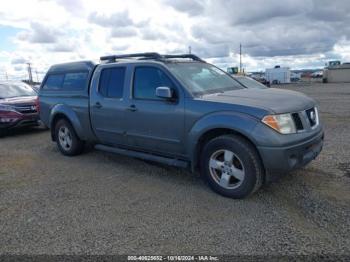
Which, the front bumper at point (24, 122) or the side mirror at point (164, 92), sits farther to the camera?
the front bumper at point (24, 122)

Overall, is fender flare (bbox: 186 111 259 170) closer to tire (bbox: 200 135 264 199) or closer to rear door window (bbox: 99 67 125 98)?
tire (bbox: 200 135 264 199)

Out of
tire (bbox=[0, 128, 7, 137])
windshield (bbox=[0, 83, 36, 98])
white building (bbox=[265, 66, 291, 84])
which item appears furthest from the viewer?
white building (bbox=[265, 66, 291, 84])

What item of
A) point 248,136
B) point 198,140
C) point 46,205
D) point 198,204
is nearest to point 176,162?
point 198,140

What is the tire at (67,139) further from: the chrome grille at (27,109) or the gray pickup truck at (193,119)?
the chrome grille at (27,109)

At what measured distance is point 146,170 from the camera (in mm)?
5957

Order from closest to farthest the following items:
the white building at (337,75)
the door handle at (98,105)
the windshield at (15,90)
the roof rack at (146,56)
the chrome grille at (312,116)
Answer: the chrome grille at (312,116) < the roof rack at (146,56) < the door handle at (98,105) < the windshield at (15,90) < the white building at (337,75)

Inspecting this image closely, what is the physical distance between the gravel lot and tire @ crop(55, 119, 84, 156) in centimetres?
85

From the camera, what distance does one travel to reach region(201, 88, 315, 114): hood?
169 inches

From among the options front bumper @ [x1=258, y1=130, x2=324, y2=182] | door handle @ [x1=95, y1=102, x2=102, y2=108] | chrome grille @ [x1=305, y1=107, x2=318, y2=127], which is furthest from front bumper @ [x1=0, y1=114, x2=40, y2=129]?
chrome grille @ [x1=305, y1=107, x2=318, y2=127]

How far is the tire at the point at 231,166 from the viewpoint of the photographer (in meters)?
4.30

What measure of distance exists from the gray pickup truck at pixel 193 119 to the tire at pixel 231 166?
0.04 feet

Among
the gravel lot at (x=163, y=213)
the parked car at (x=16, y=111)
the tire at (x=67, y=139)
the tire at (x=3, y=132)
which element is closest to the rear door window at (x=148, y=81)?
the gravel lot at (x=163, y=213)

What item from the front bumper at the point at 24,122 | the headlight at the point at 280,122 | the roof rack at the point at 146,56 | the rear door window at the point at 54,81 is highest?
the roof rack at the point at 146,56

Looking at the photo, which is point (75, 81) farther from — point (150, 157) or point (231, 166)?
point (231, 166)
